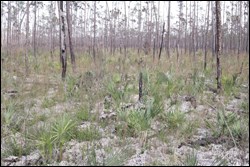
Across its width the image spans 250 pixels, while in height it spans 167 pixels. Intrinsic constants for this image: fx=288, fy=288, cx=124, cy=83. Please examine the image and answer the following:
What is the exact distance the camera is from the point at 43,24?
5041 centimetres

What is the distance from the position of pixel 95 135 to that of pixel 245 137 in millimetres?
2480

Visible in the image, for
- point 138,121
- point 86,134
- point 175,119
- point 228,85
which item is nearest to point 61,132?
point 86,134

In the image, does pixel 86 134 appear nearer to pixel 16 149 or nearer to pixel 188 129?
pixel 16 149

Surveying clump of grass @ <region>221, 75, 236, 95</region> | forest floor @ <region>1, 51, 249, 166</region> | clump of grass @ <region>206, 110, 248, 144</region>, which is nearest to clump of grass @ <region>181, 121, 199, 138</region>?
forest floor @ <region>1, 51, 249, 166</region>

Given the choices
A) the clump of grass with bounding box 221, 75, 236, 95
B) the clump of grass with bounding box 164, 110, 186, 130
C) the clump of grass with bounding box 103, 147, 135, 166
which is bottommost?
the clump of grass with bounding box 103, 147, 135, 166

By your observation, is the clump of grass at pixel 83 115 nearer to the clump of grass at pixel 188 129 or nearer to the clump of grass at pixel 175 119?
the clump of grass at pixel 175 119

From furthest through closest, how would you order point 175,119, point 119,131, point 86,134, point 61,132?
point 175,119, point 119,131, point 86,134, point 61,132

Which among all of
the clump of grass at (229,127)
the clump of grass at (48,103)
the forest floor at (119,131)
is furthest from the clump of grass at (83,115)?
the clump of grass at (229,127)

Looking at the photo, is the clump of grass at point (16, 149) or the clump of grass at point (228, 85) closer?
the clump of grass at point (16, 149)

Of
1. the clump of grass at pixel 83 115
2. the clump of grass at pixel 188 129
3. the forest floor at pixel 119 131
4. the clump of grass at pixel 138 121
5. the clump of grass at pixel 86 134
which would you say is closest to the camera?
the forest floor at pixel 119 131

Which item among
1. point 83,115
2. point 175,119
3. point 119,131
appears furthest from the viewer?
point 83,115

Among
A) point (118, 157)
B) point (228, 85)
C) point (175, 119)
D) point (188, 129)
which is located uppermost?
point (228, 85)

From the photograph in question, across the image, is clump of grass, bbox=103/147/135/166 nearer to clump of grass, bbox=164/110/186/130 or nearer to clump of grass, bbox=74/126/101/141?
clump of grass, bbox=74/126/101/141

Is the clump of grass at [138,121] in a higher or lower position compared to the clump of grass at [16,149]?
higher
